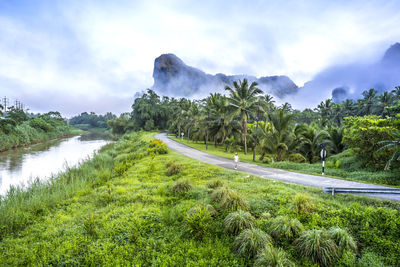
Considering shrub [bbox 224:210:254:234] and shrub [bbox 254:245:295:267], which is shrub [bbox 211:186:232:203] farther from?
shrub [bbox 254:245:295:267]

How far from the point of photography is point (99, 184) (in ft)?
43.2

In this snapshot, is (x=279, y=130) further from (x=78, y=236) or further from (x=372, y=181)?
(x=78, y=236)

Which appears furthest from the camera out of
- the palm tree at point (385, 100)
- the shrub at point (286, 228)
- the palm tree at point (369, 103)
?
the palm tree at point (369, 103)

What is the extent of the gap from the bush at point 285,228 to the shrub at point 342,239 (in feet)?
2.49

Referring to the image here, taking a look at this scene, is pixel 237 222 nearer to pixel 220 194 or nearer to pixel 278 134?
pixel 220 194

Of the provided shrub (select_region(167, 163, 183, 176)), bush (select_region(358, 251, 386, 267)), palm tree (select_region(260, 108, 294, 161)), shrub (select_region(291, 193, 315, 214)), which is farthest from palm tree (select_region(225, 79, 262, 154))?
bush (select_region(358, 251, 386, 267))

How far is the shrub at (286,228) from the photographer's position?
5.59m

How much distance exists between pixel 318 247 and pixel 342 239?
82 centimetres

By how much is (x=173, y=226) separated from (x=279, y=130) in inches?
586

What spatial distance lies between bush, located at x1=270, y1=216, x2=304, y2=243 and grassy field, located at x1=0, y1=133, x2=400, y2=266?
0.10 ft

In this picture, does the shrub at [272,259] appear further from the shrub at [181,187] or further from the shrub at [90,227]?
the shrub at [181,187]

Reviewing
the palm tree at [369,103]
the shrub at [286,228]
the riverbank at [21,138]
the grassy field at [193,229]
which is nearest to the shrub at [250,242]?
the grassy field at [193,229]

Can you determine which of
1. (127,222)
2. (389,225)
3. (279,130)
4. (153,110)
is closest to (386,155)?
(279,130)

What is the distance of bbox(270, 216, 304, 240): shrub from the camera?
559 cm
